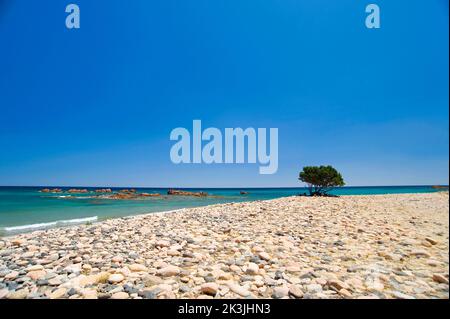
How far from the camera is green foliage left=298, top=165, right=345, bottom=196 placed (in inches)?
857

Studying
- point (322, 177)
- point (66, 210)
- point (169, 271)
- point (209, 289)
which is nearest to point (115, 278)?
point (169, 271)

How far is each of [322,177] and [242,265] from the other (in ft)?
69.3

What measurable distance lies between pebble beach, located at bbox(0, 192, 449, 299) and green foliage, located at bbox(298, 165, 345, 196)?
18.3m

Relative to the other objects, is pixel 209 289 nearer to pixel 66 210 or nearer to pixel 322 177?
pixel 66 210

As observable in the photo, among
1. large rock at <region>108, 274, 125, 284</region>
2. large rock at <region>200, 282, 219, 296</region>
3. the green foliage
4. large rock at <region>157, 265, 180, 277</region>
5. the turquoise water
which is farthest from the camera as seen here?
the green foliage

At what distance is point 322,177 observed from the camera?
71.9 feet

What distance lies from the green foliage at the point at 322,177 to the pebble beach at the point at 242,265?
18350mm

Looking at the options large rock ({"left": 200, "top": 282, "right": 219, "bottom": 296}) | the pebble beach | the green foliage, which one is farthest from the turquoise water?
the green foliage

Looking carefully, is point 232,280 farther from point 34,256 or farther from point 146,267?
point 34,256

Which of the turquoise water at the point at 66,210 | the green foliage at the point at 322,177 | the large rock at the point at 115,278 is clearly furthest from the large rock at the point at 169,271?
the green foliage at the point at 322,177

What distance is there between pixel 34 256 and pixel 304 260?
173 inches

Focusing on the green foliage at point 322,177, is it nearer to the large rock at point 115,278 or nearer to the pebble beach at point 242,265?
the pebble beach at point 242,265

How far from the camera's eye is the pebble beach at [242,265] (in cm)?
238

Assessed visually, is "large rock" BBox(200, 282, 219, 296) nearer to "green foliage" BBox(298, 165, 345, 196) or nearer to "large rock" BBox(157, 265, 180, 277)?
"large rock" BBox(157, 265, 180, 277)
